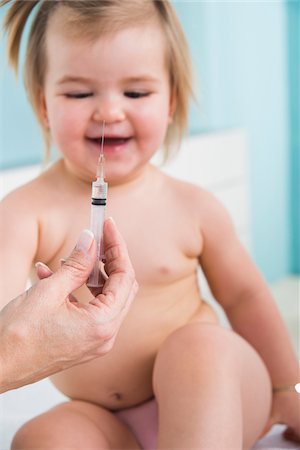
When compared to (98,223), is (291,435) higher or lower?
lower

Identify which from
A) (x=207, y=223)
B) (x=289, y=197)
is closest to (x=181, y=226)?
(x=207, y=223)

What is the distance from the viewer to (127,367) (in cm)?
82

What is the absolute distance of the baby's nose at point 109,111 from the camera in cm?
77

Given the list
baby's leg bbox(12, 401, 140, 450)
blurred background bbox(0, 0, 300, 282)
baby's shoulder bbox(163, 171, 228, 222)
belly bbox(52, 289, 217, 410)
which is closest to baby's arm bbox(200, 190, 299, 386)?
baby's shoulder bbox(163, 171, 228, 222)

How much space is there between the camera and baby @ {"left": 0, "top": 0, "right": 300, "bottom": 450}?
747 mm

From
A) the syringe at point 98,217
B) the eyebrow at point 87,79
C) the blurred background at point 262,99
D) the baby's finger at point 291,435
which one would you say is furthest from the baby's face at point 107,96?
the blurred background at point 262,99

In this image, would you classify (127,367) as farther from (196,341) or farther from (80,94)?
(80,94)

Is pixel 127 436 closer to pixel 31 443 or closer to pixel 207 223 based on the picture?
pixel 31 443

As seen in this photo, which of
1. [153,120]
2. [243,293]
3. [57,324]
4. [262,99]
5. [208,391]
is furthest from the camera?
[262,99]

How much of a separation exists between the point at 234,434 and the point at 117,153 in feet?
1.02

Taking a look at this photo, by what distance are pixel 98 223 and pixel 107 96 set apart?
0.58 feet

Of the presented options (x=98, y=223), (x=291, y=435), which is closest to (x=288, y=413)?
(x=291, y=435)

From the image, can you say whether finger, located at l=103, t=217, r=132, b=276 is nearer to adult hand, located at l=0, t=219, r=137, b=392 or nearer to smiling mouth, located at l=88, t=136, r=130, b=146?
adult hand, located at l=0, t=219, r=137, b=392

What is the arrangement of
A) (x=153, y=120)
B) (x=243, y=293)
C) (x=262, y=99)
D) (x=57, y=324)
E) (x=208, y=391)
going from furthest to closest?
(x=262, y=99) → (x=243, y=293) → (x=153, y=120) → (x=208, y=391) → (x=57, y=324)
